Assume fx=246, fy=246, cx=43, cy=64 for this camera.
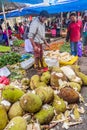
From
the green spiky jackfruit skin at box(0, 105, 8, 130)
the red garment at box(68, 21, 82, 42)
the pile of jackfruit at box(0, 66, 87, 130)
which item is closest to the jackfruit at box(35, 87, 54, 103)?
the pile of jackfruit at box(0, 66, 87, 130)

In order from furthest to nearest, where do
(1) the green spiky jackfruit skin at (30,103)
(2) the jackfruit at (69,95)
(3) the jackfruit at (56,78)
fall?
(3) the jackfruit at (56,78) < (2) the jackfruit at (69,95) < (1) the green spiky jackfruit skin at (30,103)

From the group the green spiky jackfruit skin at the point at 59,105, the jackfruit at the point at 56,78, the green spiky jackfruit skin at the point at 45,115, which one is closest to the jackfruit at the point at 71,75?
the jackfruit at the point at 56,78

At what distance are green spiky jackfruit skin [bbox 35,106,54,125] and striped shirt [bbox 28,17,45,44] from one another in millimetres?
3004

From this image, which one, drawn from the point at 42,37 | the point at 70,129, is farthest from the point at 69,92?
the point at 42,37

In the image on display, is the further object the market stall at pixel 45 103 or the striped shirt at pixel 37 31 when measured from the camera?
the striped shirt at pixel 37 31

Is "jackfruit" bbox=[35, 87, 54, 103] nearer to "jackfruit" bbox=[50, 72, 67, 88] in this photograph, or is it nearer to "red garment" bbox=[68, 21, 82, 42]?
"jackfruit" bbox=[50, 72, 67, 88]

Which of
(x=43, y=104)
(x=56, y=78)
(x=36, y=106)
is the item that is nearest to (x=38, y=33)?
(x=56, y=78)

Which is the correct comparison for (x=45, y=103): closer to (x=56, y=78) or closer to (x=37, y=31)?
(x=56, y=78)

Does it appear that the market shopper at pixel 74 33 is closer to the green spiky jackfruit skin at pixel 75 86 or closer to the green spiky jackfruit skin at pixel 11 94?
the green spiky jackfruit skin at pixel 75 86

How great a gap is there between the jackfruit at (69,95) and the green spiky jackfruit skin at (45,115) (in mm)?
611

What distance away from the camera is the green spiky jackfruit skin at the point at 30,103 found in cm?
390

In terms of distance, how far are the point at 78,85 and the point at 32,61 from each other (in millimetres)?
2373

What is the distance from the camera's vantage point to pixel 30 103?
3910 mm

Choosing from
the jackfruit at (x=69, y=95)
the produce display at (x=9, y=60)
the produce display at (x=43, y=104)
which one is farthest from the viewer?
the produce display at (x=9, y=60)
